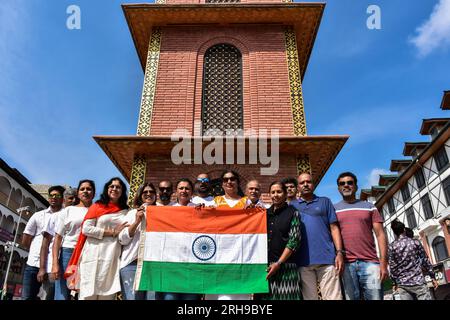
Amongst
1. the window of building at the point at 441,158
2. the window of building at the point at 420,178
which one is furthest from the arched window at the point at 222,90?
the window of building at the point at 420,178

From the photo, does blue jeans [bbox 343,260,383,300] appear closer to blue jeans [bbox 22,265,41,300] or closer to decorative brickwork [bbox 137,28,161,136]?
blue jeans [bbox 22,265,41,300]

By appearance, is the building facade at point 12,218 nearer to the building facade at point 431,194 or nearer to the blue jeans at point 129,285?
the blue jeans at point 129,285

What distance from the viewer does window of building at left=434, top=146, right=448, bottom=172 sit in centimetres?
1977

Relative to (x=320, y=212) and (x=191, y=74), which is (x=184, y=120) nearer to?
(x=191, y=74)

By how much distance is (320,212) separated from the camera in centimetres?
379

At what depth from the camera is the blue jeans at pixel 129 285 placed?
3.67 m

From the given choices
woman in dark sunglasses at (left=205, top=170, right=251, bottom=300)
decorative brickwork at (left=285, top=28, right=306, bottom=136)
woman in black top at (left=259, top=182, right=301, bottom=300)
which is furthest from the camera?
decorative brickwork at (left=285, top=28, right=306, bottom=136)

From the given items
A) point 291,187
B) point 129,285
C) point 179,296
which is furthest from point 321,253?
point 129,285

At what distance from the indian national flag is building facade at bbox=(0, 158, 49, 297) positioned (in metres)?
25.4

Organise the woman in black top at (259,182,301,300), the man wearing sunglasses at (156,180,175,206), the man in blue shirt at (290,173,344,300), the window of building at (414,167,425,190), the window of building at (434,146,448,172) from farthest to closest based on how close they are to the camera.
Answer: the window of building at (414,167,425,190)
the window of building at (434,146,448,172)
the man wearing sunglasses at (156,180,175,206)
the man in blue shirt at (290,173,344,300)
the woman in black top at (259,182,301,300)

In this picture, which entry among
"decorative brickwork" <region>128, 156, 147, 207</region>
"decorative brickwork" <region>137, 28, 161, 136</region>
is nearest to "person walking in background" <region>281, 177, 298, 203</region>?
"decorative brickwork" <region>128, 156, 147, 207</region>

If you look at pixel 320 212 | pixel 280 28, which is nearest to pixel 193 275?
pixel 320 212

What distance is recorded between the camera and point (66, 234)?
411 centimetres
